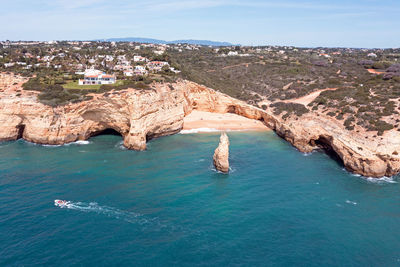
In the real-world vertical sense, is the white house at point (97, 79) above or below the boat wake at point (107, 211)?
above

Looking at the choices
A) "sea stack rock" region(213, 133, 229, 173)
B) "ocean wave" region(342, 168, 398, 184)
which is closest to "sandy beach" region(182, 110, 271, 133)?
"sea stack rock" region(213, 133, 229, 173)

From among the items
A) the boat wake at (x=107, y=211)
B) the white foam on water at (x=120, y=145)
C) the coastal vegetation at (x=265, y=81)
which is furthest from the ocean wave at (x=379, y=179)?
the white foam on water at (x=120, y=145)

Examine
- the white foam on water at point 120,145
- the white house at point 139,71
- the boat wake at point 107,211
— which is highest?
the white house at point 139,71

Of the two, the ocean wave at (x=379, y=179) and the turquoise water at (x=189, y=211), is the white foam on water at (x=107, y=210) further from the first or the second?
the ocean wave at (x=379, y=179)

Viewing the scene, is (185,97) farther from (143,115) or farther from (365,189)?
(365,189)

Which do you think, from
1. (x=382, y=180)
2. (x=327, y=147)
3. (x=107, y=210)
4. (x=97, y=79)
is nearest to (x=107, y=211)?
(x=107, y=210)

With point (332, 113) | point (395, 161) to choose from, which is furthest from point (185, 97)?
point (395, 161)

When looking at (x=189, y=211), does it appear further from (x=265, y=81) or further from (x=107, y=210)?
(x=265, y=81)

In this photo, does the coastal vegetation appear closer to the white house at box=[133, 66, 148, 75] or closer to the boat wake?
the white house at box=[133, 66, 148, 75]
